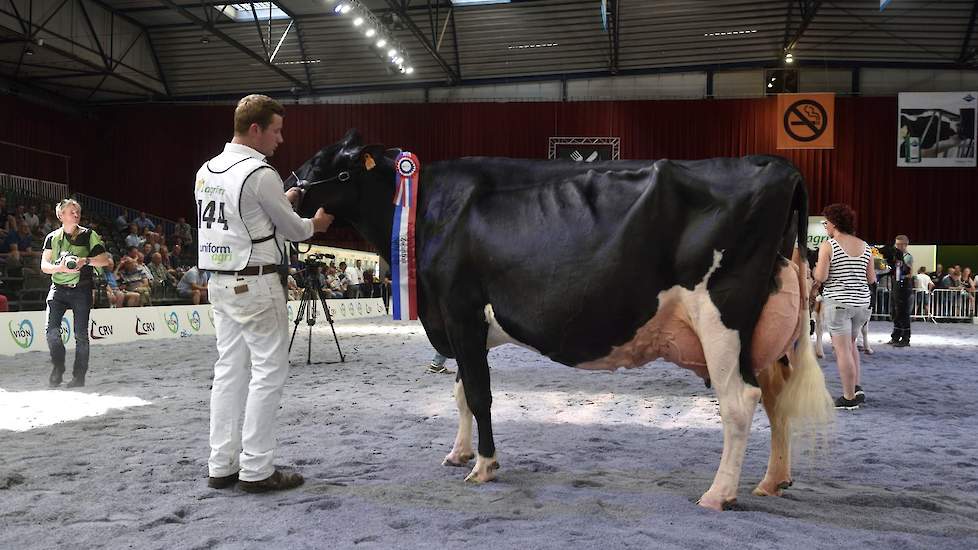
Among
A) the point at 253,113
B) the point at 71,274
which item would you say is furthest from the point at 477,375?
the point at 71,274

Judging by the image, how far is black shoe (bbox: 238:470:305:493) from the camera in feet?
10.8

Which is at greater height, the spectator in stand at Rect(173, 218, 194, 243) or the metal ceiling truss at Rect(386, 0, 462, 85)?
the metal ceiling truss at Rect(386, 0, 462, 85)

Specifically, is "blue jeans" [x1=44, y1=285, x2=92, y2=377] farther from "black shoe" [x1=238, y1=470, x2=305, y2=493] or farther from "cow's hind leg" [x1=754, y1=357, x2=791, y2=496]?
"cow's hind leg" [x1=754, y1=357, x2=791, y2=496]

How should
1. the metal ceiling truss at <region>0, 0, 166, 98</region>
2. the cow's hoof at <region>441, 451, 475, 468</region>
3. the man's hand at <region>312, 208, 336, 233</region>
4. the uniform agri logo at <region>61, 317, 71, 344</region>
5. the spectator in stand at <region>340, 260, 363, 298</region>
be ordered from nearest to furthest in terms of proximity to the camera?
the man's hand at <region>312, 208, 336, 233</region>, the cow's hoof at <region>441, 451, 475, 468</region>, the uniform agri logo at <region>61, 317, 71, 344</region>, the metal ceiling truss at <region>0, 0, 166, 98</region>, the spectator in stand at <region>340, 260, 363, 298</region>

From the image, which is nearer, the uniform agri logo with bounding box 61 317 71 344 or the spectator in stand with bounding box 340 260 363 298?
the uniform agri logo with bounding box 61 317 71 344

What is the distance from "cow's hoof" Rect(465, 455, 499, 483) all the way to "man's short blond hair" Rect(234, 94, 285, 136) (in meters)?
1.82

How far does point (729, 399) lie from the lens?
10.1 feet

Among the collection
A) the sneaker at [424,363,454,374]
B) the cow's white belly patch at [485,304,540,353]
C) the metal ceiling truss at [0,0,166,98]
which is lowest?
the sneaker at [424,363,454,374]

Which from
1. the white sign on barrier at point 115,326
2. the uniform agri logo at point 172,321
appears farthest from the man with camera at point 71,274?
the uniform agri logo at point 172,321

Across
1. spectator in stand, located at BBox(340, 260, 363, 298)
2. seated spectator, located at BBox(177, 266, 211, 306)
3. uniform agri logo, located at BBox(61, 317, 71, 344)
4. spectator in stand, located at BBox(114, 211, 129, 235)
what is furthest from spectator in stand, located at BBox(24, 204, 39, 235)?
spectator in stand, located at BBox(340, 260, 363, 298)

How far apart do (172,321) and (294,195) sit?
899 cm

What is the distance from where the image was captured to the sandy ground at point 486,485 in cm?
277

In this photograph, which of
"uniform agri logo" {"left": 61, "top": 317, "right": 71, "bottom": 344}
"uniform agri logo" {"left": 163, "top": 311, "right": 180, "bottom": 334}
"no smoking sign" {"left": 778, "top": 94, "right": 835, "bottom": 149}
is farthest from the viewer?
"no smoking sign" {"left": 778, "top": 94, "right": 835, "bottom": 149}

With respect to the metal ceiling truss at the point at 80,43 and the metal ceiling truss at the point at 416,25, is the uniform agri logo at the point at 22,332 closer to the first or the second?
the metal ceiling truss at the point at 80,43
